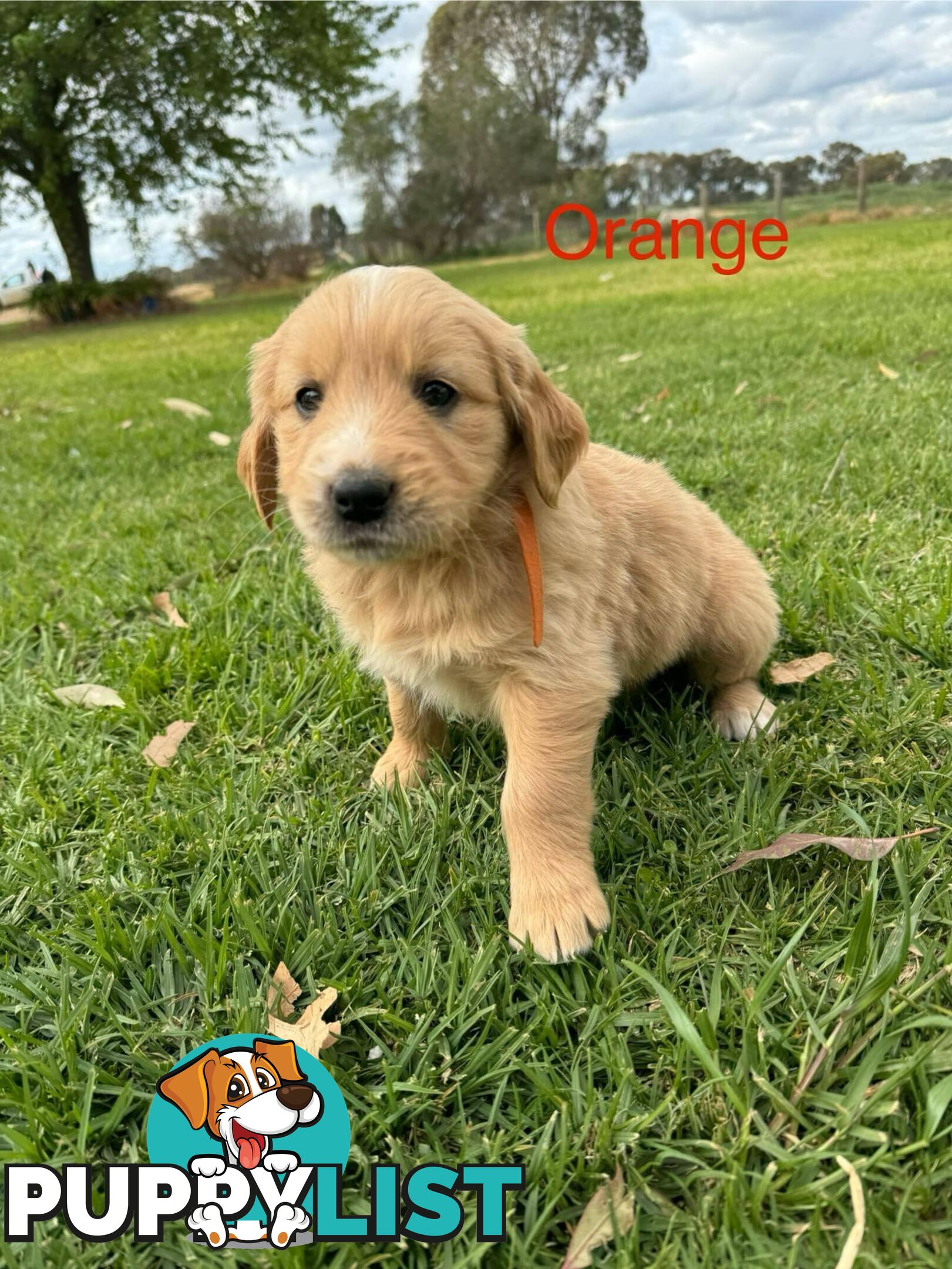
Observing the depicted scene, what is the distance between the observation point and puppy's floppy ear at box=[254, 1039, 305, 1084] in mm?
1334

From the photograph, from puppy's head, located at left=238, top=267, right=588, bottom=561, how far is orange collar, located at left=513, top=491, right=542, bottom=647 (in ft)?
0.21

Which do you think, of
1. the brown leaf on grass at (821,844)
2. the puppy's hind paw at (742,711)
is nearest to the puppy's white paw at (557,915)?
the brown leaf on grass at (821,844)

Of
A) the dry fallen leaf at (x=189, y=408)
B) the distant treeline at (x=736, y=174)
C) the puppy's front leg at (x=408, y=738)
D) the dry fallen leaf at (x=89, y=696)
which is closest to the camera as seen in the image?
the puppy's front leg at (x=408, y=738)

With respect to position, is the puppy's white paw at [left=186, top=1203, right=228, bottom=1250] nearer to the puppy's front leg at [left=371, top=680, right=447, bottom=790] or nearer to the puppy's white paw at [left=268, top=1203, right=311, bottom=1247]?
the puppy's white paw at [left=268, top=1203, right=311, bottom=1247]

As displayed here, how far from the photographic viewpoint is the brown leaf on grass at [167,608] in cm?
315

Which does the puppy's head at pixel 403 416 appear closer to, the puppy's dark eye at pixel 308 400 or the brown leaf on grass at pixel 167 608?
the puppy's dark eye at pixel 308 400

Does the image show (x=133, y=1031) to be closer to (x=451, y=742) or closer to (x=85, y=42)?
(x=451, y=742)

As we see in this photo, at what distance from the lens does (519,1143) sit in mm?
1317

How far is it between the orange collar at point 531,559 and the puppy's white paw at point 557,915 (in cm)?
50

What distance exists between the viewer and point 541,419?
6.03 feet

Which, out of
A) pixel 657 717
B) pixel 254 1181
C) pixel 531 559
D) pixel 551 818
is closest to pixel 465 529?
pixel 531 559

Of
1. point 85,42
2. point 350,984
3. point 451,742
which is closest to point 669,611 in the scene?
point 451,742

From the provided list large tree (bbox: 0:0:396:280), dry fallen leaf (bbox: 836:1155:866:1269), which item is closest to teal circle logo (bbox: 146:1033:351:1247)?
dry fallen leaf (bbox: 836:1155:866:1269)

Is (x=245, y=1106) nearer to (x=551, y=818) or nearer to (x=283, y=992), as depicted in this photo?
(x=283, y=992)
